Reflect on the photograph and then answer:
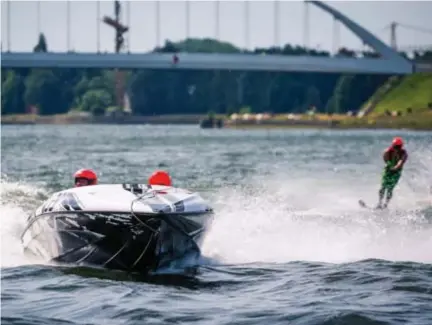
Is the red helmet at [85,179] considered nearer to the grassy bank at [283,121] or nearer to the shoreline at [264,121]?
the shoreline at [264,121]

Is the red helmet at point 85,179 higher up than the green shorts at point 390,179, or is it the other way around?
the red helmet at point 85,179

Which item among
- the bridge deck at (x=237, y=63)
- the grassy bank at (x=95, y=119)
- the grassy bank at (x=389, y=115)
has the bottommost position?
the grassy bank at (x=95, y=119)

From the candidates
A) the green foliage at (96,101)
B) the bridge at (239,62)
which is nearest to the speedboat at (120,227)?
the bridge at (239,62)

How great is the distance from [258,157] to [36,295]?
41.5 meters

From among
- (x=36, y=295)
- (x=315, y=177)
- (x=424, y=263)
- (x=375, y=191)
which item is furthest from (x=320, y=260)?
(x=315, y=177)

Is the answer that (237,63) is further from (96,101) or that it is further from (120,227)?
(120,227)

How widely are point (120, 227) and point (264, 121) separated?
11941 cm

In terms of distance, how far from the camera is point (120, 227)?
16.1 meters

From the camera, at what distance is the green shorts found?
24.6m

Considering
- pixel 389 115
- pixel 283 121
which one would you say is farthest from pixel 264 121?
pixel 389 115

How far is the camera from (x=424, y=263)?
671 inches

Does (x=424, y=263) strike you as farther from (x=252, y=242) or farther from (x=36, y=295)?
(x=36, y=295)

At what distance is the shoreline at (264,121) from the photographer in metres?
116

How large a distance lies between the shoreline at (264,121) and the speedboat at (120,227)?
91.4 m
